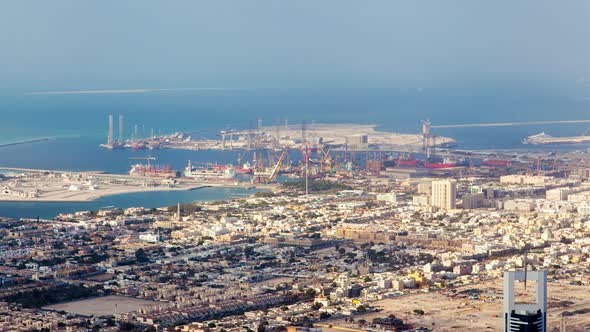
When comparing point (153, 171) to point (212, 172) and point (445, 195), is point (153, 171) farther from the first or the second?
point (445, 195)

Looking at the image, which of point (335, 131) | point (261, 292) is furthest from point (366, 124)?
point (261, 292)

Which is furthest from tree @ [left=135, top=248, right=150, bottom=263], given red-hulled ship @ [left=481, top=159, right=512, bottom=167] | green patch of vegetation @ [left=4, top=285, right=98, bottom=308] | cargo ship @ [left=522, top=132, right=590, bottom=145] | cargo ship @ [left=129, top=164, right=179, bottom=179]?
cargo ship @ [left=522, top=132, right=590, bottom=145]

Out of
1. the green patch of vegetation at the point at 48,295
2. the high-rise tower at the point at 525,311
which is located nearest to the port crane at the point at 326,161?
the green patch of vegetation at the point at 48,295

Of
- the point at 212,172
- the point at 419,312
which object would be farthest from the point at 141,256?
the point at 212,172

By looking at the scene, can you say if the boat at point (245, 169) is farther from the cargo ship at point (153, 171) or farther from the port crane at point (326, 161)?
the port crane at point (326, 161)

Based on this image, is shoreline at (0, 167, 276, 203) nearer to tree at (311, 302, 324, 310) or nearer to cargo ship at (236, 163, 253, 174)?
cargo ship at (236, 163, 253, 174)

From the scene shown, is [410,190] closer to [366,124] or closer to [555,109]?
[366,124]
